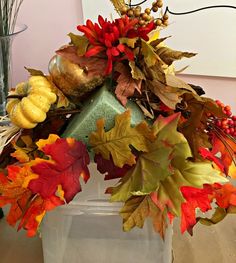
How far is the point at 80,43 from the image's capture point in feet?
1.68

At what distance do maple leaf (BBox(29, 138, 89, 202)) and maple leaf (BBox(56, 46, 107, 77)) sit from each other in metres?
0.08

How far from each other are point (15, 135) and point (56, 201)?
0.11m

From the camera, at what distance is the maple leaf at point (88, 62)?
51cm

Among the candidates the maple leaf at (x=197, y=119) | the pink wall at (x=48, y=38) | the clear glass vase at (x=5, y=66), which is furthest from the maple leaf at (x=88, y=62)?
the pink wall at (x=48, y=38)

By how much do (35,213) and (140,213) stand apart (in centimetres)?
11

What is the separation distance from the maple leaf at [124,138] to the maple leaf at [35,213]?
0.26 feet

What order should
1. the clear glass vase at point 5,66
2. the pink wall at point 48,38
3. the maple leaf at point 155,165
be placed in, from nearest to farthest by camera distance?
the maple leaf at point 155,165 → the clear glass vase at point 5,66 → the pink wall at point 48,38

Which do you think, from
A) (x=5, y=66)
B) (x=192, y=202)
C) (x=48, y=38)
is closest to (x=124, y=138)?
(x=192, y=202)

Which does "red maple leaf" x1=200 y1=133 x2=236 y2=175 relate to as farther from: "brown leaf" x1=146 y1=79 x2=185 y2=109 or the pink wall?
the pink wall

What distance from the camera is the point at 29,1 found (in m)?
0.96

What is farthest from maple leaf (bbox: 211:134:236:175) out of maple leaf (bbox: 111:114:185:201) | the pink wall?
the pink wall

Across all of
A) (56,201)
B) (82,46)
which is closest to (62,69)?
(82,46)

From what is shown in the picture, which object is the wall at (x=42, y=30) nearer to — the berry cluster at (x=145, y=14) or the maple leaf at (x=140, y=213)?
the berry cluster at (x=145, y=14)

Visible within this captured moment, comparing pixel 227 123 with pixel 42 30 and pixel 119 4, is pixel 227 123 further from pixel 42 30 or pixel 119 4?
pixel 42 30
